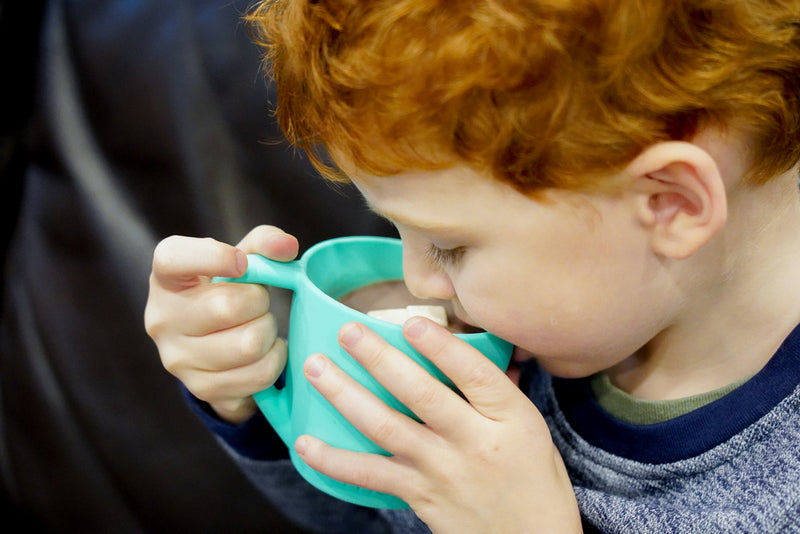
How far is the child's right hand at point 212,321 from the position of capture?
775 mm

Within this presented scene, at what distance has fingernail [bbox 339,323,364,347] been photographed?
0.68 metres

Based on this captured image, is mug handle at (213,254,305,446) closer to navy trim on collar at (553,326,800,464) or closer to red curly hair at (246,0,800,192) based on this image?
red curly hair at (246,0,800,192)

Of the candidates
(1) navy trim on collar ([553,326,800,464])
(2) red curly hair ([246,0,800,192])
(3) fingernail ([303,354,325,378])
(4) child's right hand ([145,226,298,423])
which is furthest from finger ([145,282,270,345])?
(1) navy trim on collar ([553,326,800,464])

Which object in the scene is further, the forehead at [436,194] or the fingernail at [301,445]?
the fingernail at [301,445]

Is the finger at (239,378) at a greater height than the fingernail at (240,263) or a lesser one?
lesser

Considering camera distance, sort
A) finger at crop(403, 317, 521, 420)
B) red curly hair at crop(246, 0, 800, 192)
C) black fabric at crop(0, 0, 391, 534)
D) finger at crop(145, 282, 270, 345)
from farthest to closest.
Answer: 1. black fabric at crop(0, 0, 391, 534)
2. finger at crop(145, 282, 270, 345)
3. finger at crop(403, 317, 521, 420)
4. red curly hair at crop(246, 0, 800, 192)

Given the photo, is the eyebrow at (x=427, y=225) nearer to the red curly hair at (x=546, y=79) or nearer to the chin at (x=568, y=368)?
the red curly hair at (x=546, y=79)

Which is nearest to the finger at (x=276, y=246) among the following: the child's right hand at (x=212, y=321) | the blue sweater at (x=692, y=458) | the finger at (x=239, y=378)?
the child's right hand at (x=212, y=321)

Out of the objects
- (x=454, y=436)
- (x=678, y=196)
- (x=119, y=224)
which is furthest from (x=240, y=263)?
(x=119, y=224)

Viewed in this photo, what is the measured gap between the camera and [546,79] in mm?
572

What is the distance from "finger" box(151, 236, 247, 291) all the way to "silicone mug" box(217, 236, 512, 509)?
0.03m

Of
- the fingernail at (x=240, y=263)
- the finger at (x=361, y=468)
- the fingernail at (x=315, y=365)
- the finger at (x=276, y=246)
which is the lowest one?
the finger at (x=361, y=468)

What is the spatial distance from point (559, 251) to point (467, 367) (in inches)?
5.0

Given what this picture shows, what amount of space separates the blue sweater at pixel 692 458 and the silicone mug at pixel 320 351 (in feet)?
0.57
